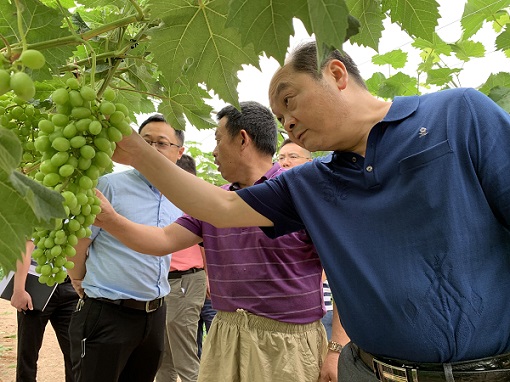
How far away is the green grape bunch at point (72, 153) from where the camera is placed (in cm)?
86

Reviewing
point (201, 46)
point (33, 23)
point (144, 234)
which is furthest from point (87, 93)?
point (144, 234)

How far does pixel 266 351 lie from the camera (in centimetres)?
227

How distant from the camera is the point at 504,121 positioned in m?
1.25

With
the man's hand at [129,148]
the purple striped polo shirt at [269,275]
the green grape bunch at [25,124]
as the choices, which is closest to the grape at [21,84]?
the green grape bunch at [25,124]

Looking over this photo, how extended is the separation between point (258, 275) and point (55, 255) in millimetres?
1498

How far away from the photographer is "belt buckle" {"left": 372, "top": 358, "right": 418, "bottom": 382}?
4.18 feet

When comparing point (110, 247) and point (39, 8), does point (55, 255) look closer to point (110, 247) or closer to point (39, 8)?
point (39, 8)

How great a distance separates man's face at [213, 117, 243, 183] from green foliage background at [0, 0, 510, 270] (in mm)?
907

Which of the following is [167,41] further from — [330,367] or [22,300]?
[22,300]

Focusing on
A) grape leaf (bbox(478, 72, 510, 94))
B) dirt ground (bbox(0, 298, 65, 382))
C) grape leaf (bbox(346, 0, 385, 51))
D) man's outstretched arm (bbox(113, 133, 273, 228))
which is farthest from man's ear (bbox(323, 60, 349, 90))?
dirt ground (bbox(0, 298, 65, 382))

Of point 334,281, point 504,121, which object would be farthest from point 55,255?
point 504,121

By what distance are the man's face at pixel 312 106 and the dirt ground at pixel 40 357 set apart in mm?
6100

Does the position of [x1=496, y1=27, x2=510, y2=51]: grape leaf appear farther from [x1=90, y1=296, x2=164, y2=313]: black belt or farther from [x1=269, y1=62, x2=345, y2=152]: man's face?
[x1=90, y1=296, x2=164, y2=313]: black belt

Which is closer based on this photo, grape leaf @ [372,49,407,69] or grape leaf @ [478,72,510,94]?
grape leaf @ [478,72,510,94]
